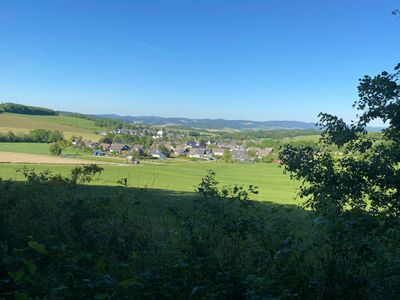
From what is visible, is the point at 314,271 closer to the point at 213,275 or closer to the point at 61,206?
the point at 213,275

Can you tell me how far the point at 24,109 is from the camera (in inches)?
4552

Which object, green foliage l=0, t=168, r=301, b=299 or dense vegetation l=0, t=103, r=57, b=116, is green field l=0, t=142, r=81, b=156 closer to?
dense vegetation l=0, t=103, r=57, b=116

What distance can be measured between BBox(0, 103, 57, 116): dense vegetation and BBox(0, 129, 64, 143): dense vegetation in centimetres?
3115

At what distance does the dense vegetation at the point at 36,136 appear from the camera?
251 ft

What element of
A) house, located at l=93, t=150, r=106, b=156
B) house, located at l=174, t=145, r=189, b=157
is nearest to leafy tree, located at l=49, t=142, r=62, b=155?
house, located at l=93, t=150, r=106, b=156

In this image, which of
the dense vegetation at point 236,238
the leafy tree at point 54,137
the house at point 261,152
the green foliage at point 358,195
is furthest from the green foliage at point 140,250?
the house at point 261,152

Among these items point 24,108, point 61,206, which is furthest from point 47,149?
point 61,206

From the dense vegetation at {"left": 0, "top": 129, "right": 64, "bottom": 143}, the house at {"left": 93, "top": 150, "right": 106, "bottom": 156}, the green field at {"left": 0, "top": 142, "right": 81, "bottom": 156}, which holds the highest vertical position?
the dense vegetation at {"left": 0, "top": 129, "right": 64, "bottom": 143}

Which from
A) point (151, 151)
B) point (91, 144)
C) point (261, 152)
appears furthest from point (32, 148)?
point (261, 152)

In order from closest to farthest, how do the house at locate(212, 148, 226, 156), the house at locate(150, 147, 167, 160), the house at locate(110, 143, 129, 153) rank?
the house at locate(110, 143, 129, 153) → the house at locate(150, 147, 167, 160) → the house at locate(212, 148, 226, 156)

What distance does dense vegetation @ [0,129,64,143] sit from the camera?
76.6 m

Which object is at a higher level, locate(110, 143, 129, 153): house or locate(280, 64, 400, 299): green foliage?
locate(280, 64, 400, 299): green foliage

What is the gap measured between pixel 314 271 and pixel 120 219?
309 centimetres

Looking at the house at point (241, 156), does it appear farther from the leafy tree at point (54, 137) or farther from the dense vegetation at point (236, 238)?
the dense vegetation at point (236, 238)
